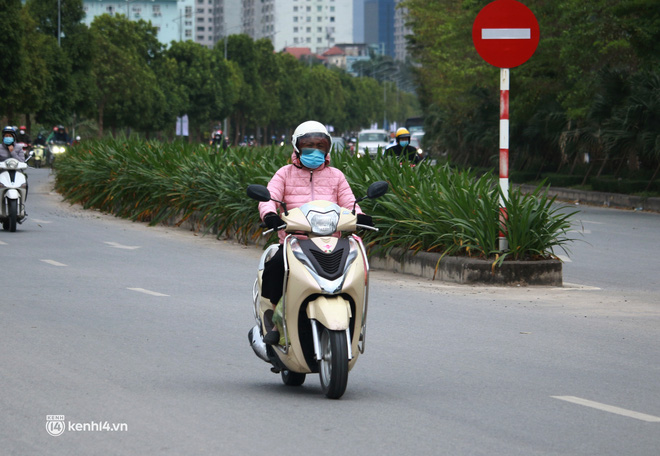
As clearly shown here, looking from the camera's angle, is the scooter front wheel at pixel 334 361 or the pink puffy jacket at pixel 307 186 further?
the pink puffy jacket at pixel 307 186

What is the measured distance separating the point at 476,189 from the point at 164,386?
26.2 feet

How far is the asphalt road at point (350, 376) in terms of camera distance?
5.83m

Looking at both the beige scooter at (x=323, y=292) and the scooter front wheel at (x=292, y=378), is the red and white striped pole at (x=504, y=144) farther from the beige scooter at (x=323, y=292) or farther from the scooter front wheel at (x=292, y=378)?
the beige scooter at (x=323, y=292)

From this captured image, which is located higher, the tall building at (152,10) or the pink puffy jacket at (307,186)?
the tall building at (152,10)

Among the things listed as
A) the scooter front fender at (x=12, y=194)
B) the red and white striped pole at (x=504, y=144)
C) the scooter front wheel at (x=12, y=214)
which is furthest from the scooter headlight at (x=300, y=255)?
the scooter front wheel at (x=12, y=214)

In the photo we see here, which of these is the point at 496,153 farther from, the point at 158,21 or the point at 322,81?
the point at 158,21

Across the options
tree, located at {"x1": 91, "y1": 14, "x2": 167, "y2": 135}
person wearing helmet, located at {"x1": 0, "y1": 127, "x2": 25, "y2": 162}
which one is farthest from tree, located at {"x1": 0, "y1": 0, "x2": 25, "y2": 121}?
person wearing helmet, located at {"x1": 0, "y1": 127, "x2": 25, "y2": 162}

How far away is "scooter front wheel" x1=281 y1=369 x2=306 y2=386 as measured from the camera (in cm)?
729

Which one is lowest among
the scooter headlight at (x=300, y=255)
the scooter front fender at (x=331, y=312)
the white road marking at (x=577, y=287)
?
the white road marking at (x=577, y=287)

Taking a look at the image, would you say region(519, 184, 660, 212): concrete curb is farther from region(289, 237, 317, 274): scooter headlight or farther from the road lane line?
region(289, 237, 317, 274): scooter headlight

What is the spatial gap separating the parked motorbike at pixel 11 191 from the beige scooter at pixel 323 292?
13.6 m

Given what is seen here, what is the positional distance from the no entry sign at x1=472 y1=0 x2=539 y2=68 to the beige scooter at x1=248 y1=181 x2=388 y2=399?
659 centimetres

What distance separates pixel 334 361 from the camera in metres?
6.60

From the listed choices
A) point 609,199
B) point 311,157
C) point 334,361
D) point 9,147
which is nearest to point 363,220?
point 311,157
